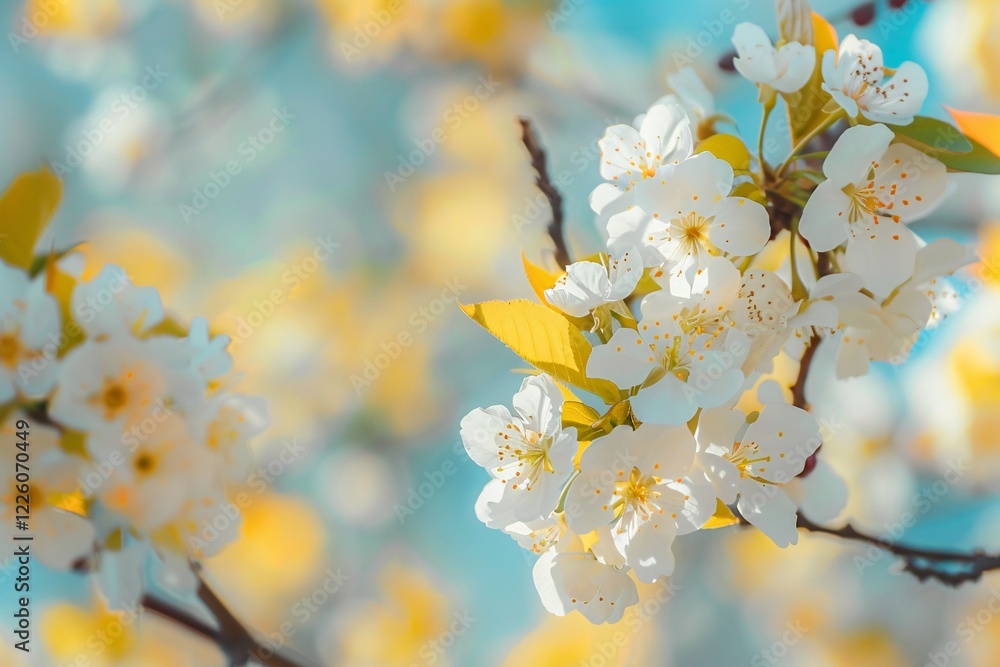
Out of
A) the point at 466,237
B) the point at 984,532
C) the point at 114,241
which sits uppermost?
the point at 114,241

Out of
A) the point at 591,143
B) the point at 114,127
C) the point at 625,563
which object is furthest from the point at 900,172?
the point at 114,127

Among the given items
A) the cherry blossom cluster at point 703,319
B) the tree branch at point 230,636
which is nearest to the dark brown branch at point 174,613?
the tree branch at point 230,636

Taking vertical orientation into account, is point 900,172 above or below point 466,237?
above

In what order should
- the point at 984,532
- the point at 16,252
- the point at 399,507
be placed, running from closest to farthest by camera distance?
the point at 16,252, the point at 984,532, the point at 399,507

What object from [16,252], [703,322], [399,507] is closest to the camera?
[703,322]

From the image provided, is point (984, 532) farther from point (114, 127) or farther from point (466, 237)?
point (114, 127)

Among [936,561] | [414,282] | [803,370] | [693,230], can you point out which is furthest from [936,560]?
[414,282]
